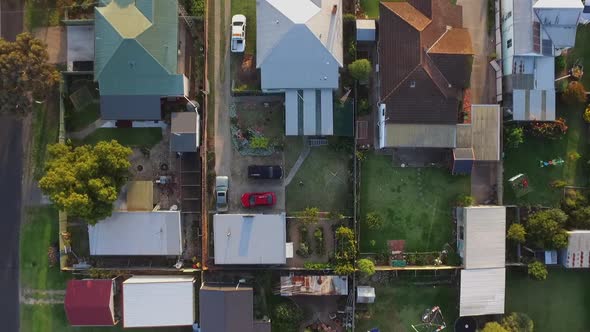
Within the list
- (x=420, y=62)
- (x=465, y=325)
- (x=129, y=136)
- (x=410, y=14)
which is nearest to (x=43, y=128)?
(x=129, y=136)

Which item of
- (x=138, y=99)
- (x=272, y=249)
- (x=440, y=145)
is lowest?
(x=272, y=249)

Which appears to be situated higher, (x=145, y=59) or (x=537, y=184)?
(x=145, y=59)

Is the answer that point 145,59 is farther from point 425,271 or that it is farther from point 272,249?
point 425,271

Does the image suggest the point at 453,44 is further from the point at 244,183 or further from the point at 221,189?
→ the point at 221,189

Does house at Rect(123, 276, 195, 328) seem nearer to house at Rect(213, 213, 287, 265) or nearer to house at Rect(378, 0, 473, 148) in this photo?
house at Rect(213, 213, 287, 265)

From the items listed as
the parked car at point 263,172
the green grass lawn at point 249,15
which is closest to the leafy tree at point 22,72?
the green grass lawn at point 249,15

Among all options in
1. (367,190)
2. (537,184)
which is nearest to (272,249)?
(367,190)
